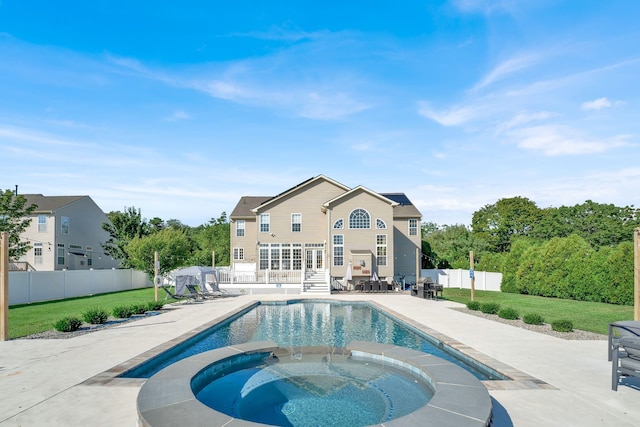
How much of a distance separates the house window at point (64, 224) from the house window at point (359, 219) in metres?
23.0

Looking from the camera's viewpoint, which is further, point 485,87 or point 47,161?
point 47,161

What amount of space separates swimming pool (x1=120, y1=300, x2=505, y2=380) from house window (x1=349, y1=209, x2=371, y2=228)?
9.61 m

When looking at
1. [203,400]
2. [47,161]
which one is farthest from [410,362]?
[47,161]

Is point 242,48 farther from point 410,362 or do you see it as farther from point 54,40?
point 410,362

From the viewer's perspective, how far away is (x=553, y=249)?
21484 millimetres

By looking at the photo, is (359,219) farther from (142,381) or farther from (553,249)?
(142,381)

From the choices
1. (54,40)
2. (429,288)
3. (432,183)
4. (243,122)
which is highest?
(54,40)

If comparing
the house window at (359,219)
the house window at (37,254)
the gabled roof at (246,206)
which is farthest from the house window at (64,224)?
the house window at (359,219)

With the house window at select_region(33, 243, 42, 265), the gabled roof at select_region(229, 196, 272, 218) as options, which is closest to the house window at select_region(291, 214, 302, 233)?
the gabled roof at select_region(229, 196, 272, 218)

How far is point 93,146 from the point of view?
1912 cm

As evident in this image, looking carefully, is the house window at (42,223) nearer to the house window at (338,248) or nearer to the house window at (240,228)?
the house window at (240,228)

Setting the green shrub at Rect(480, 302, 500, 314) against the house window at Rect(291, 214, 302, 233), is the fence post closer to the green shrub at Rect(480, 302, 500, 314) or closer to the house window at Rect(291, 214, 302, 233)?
the green shrub at Rect(480, 302, 500, 314)

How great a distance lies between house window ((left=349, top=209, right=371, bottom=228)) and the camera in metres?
26.2

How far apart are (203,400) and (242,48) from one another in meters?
15.8
